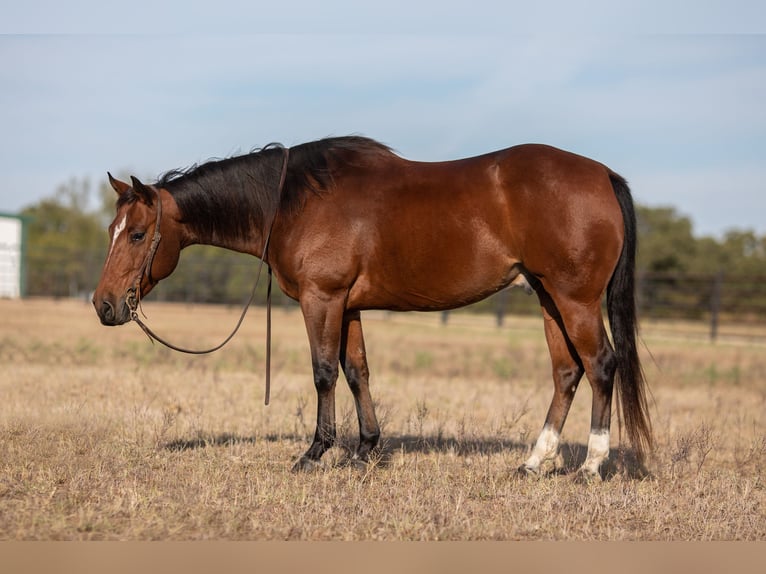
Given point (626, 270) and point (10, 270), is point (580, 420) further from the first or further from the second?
point (10, 270)

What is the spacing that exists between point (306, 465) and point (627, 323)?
2.64m

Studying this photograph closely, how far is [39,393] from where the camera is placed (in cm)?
873

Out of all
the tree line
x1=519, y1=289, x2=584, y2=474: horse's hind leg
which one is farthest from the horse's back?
the tree line

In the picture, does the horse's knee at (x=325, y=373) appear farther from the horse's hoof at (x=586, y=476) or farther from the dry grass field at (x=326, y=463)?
the horse's hoof at (x=586, y=476)

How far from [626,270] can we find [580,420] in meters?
4.13

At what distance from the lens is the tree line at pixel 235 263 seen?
3088cm

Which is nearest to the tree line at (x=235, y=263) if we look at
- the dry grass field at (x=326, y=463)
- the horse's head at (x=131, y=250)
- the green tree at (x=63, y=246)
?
the green tree at (x=63, y=246)

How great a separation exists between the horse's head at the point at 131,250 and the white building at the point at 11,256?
29013 mm

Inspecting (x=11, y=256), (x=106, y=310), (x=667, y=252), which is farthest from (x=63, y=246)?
(x=106, y=310)

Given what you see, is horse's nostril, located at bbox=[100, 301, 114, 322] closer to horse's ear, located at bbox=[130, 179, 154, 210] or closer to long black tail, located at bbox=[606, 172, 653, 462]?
horse's ear, located at bbox=[130, 179, 154, 210]

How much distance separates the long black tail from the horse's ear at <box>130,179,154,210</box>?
3.49 meters

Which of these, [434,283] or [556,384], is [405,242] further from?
[556,384]

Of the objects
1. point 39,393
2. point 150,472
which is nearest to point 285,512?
point 150,472

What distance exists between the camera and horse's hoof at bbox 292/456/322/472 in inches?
224
